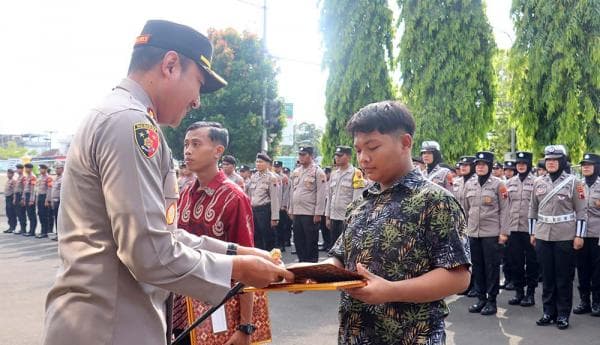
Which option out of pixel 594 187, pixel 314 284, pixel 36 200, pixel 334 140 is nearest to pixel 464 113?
pixel 334 140

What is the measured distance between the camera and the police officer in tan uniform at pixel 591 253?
721 cm

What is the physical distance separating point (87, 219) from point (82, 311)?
26 centimetres

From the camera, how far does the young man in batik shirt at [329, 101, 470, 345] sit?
199 centimetres

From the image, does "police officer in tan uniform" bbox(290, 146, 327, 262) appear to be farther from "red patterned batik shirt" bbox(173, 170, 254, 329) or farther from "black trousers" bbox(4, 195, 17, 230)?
"black trousers" bbox(4, 195, 17, 230)

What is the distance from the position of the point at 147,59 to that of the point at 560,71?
11906mm

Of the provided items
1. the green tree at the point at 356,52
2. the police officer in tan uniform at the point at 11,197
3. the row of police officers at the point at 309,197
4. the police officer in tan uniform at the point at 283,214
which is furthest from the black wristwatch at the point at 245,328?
the police officer in tan uniform at the point at 11,197

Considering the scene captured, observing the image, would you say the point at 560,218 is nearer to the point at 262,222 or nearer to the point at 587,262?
the point at 587,262

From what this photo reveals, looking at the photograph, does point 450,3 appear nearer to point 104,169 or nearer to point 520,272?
point 520,272

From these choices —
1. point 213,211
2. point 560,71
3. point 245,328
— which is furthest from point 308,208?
point 245,328

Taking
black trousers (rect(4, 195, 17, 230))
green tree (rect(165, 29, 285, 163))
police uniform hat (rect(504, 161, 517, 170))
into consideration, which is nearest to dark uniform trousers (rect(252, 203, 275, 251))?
police uniform hat (rect(504, 161, 517, 170))

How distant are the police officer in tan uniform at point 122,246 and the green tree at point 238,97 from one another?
23.7 meters

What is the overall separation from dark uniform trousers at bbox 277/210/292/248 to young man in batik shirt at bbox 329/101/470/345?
38.7 feet

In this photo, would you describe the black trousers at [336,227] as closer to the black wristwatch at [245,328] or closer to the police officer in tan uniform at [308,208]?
the police officer in tan uniform at [308,208]

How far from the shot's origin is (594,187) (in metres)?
7.80
